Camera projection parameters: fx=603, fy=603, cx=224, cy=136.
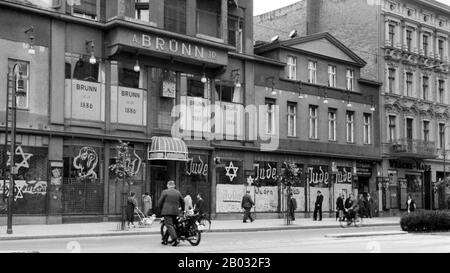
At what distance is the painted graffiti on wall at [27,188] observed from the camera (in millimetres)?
28914

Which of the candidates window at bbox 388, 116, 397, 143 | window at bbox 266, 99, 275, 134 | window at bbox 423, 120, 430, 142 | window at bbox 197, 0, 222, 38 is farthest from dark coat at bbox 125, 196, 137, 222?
window at bbox 423, 120, 430, 142

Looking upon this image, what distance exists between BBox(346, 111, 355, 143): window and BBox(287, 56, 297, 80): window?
643cm

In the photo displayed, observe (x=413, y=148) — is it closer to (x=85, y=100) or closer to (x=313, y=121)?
(x=313, y=121)

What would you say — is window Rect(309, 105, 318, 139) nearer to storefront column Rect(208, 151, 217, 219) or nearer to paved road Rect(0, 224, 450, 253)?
storefront column Rect(208, 151, 217, 219)

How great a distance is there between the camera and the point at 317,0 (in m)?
53.1

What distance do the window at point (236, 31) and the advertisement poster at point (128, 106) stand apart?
330 inches

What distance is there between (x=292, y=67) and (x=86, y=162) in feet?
58.1

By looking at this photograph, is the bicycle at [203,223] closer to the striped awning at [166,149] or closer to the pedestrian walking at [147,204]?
the pedestrian walking at [147,204]

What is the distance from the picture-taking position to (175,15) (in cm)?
3528

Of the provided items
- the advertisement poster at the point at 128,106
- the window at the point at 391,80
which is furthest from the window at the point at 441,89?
the advertisement poster at the point at 128,106

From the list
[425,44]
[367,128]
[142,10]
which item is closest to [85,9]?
[142,10]
